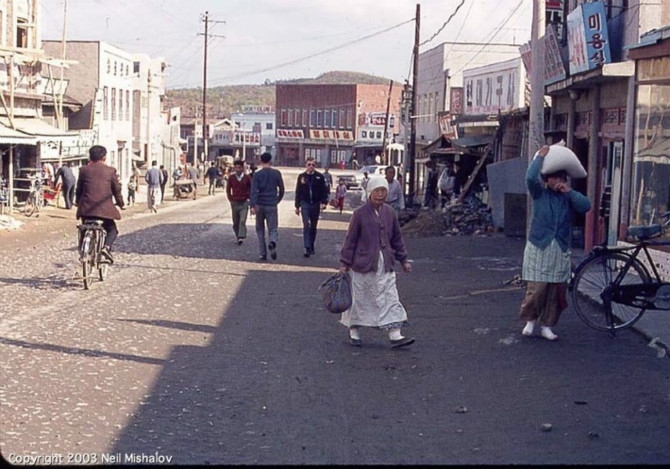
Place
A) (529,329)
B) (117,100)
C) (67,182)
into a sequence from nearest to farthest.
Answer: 1. (529,329)
2. (67,182)
3. (117,100)

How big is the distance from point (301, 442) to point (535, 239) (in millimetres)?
4347

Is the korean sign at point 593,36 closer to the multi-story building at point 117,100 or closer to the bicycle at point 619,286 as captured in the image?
the bicycle at point 619,286

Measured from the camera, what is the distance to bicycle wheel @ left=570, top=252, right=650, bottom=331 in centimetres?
1041

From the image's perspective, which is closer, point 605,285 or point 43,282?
point 605,285

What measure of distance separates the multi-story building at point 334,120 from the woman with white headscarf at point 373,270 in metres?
93.7

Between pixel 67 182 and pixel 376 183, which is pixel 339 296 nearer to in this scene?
pixel 376 183

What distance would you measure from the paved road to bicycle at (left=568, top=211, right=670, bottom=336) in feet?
0.73

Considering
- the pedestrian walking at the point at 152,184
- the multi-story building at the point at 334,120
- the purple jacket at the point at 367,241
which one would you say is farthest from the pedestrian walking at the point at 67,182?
the multi-story building at the point at 334,120

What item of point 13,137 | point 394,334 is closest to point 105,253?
point 394,334

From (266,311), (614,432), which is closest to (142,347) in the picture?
(266,311)

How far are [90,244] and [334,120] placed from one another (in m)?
95.2

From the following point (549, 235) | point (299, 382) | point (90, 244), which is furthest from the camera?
point (90, 244)

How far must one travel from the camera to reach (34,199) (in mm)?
32000

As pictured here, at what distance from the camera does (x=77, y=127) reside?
48156 mm
